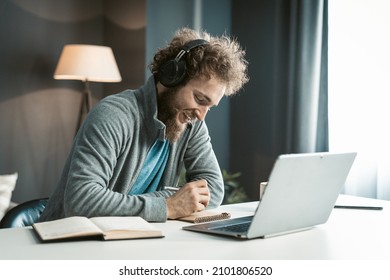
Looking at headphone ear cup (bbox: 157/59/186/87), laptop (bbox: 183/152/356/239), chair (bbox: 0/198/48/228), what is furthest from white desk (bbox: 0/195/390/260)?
headphone ear cup (bbox: 157/59/186/87)

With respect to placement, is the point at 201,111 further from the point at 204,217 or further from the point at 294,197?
the point at 294,197

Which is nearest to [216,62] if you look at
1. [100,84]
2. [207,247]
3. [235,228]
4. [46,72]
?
[235,228]

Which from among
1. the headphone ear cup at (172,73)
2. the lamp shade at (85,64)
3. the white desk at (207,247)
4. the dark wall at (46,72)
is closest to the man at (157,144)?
the headphone ear cup at (172,73)

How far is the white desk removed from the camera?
3.86ft

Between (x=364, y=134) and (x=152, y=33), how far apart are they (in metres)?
1.65

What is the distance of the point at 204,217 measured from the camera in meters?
1.57

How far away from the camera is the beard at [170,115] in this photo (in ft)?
6.15

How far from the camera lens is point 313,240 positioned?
137 cm

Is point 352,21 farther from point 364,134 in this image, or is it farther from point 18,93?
point 18,93

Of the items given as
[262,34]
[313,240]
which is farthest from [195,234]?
Result: [262,34]

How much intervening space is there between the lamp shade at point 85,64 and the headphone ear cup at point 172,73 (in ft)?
5.42

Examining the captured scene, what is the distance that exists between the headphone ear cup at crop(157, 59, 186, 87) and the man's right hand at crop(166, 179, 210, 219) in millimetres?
360

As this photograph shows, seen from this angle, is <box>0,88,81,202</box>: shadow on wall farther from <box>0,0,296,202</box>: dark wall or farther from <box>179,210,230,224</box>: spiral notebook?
<box>179,210,230,224</box>: spiral notebook

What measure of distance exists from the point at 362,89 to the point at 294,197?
6.33 feet
